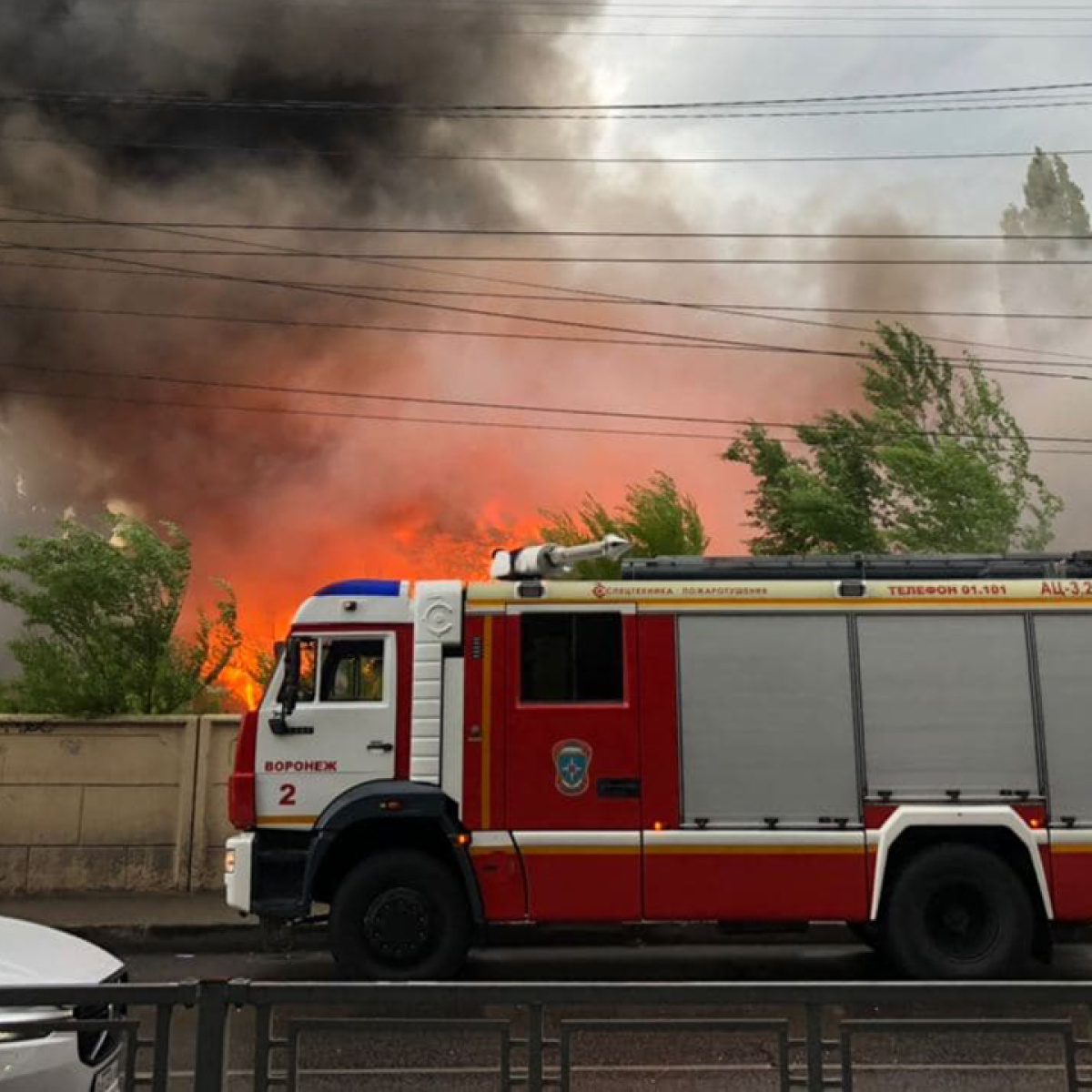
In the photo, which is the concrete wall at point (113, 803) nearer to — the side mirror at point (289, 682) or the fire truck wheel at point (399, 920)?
the side mirror at point (289, 682)

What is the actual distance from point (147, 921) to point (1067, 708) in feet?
27.4

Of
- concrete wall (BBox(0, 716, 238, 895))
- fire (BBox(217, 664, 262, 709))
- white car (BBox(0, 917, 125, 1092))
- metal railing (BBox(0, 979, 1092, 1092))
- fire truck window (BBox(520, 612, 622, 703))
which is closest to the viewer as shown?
metal railing (BBox(0, 979, 1092, 1092))

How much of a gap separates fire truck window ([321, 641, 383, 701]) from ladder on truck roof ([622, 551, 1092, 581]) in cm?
210

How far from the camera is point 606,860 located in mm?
7375

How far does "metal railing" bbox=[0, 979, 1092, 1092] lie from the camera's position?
3.03 m

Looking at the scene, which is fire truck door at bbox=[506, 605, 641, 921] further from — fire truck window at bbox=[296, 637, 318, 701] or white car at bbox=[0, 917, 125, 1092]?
white car at bbox=[0, 917, 125, 1092]

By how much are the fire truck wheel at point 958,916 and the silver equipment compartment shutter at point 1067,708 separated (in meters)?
0.69

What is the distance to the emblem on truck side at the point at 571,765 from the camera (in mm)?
7492

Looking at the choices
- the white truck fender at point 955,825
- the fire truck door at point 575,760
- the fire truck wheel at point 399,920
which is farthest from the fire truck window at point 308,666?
Result: the white truck fender at point 955,825

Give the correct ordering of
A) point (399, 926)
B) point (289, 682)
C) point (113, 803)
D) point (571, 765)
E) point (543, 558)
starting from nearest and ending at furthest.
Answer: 1. point (399, 926)
2. point (571, 765)
3. point (289, 682)
4. point (543, 558)
5. point (113, 803)

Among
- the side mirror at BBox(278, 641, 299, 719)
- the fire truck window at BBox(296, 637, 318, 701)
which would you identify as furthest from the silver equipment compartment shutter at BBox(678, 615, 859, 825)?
the side mirror at BBox(278, 641, 299, 719)

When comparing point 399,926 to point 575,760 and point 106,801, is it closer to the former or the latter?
point 575,760

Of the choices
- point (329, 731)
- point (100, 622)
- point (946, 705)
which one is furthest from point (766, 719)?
point (100, 622)

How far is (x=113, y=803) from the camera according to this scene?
1113 centimetres
